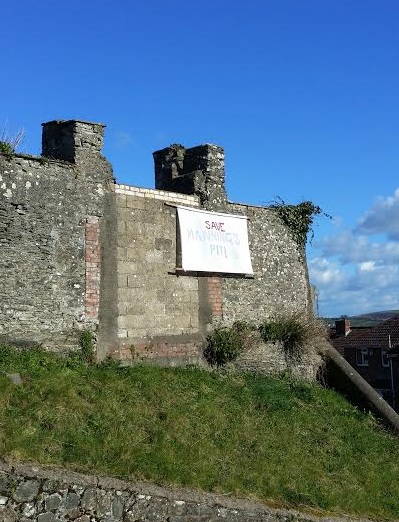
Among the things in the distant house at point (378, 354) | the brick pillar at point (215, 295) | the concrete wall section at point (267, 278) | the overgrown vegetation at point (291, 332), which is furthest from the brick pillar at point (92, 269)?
the distant house at point (378, 354)

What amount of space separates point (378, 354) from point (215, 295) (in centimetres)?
3340

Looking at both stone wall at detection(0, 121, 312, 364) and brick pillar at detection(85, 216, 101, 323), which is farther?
brick pillar at detection(85, 216, 101, 323)

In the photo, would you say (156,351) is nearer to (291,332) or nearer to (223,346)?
(223,346)

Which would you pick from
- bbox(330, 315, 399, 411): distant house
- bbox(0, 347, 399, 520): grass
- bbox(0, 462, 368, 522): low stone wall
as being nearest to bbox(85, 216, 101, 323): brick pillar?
bbox(0, 347, 399, 520): grass

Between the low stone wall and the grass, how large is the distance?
0.82 ft

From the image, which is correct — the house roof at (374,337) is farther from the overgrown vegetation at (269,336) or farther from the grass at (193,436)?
the grass at (193,436)

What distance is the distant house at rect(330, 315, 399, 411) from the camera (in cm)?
4388

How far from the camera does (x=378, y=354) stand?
46594 mm

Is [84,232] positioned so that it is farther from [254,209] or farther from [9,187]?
[254,209]

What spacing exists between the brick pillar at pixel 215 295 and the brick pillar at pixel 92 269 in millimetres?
3286

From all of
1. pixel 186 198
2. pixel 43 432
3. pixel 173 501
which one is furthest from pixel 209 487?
pixel 186 198

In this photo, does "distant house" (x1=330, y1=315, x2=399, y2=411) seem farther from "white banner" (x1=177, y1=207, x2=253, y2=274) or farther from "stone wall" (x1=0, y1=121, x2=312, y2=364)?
"stone wall" (x1=0, y1=121, x2=312, y2=364)

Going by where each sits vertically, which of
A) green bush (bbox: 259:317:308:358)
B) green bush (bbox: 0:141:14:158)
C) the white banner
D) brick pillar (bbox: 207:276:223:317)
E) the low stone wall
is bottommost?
the low stone wall

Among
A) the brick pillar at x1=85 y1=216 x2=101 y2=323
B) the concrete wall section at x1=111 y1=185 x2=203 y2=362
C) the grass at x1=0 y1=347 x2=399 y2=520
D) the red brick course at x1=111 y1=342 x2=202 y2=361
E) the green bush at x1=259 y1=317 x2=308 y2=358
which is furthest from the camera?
the green bush at x1=259 y1=317 x2=308 y2=358
